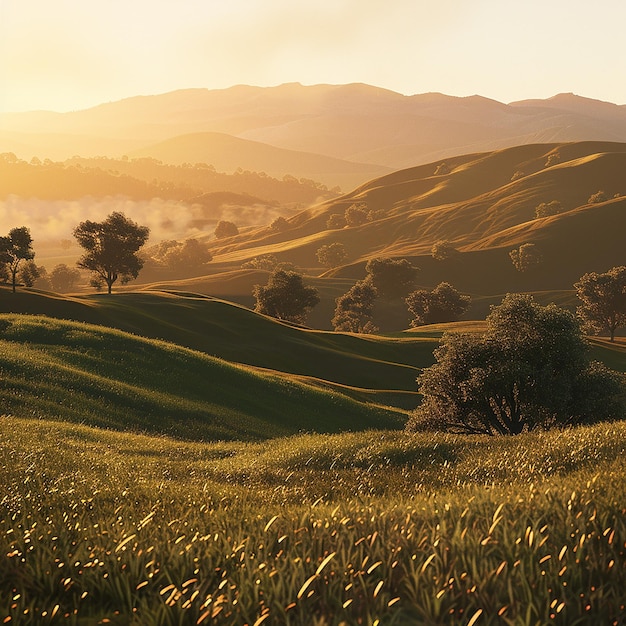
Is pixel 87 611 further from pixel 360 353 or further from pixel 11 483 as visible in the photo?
pixel 360 353

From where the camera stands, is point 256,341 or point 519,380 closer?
point 519,380

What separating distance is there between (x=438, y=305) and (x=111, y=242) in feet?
253

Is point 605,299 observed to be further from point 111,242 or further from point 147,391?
point 147,391

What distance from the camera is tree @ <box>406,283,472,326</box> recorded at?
5950 inches

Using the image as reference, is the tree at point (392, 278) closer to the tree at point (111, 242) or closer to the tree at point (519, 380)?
the tree at point (111, 242)

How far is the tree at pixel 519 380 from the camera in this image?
34500 millimetres

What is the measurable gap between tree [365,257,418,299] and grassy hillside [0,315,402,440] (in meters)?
131

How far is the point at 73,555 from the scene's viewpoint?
620 centimetres

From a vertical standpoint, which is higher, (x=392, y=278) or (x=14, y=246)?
(x=14, y=246)

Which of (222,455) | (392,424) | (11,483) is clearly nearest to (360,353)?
(392,424)

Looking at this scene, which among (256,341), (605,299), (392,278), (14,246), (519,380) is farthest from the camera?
(392,278)

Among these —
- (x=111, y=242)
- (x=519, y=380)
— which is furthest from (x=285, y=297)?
(x=519, y=380)

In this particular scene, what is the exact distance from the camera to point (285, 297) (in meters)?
130

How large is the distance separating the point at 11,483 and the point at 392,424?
4392 cm
